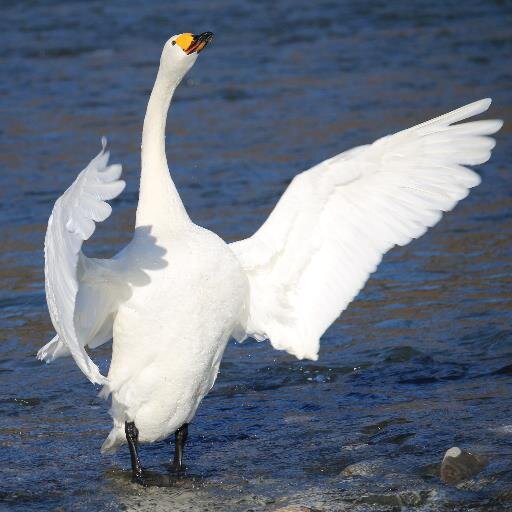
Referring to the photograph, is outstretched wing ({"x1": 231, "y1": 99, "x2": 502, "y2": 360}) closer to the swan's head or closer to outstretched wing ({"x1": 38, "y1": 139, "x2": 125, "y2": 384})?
the swan's head

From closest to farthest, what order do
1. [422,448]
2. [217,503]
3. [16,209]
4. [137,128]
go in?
[217,503] → [422,448] → [16,209] → [137,128]

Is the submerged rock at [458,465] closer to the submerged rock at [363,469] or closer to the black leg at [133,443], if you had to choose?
the submerged rock at [363,469]

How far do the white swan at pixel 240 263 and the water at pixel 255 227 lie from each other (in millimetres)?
597

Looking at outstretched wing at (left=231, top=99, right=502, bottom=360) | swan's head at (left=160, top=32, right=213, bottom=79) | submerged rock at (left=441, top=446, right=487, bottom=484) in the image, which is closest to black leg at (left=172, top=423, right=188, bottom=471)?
outstretched wing at (left=231, top=99, right=502, bottom=360)

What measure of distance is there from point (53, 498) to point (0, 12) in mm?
18121

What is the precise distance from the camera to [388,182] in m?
6.99

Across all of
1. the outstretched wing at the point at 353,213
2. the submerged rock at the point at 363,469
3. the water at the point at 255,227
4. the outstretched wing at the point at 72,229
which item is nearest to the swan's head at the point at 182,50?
the outstretched wing at the point at 353,213

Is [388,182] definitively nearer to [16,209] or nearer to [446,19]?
[16,209]

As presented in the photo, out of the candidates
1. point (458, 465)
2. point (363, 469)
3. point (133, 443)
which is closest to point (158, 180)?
point (133, 443)

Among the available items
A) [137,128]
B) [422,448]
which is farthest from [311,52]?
[422,448]

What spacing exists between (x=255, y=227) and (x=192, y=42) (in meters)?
4.89

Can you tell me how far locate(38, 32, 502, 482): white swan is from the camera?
6602 mm

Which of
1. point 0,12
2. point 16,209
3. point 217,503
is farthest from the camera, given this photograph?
point 0,12

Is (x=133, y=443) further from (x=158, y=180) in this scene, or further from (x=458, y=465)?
(x=458, y=465)
